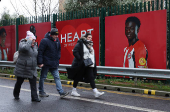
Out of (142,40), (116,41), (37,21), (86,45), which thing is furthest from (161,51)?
(37,21)

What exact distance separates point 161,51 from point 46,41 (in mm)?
4634

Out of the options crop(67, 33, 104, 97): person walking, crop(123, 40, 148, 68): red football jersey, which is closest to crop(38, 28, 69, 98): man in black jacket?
crop(67, 33, 104, 97): person walking

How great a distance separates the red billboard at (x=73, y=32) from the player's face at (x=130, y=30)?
147 cm

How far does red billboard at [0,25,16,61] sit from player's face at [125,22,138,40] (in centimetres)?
788

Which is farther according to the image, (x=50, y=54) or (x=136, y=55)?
(x=136, y=55)

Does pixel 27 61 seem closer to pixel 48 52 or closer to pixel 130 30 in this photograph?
pixel 48 52

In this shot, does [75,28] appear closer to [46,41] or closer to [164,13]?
[164,13]

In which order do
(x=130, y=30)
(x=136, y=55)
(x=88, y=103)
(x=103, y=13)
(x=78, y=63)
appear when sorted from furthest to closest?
(x=103, y=13)
(x=130, y=30)
(x=136, y=55)
(x=78, y=63)
(x=88, y=103)

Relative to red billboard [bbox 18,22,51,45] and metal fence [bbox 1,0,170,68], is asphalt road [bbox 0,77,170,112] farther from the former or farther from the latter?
red billboard [bbox 18,22,51,45]

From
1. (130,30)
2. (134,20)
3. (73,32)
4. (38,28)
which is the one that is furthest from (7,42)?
(134,20)

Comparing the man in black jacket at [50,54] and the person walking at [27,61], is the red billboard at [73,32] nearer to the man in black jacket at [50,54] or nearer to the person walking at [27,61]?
the man in black jacket at [50,54]

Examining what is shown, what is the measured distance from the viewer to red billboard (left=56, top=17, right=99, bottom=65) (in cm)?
1043

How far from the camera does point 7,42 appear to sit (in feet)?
48.6

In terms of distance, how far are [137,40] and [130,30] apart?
542 millimetres
